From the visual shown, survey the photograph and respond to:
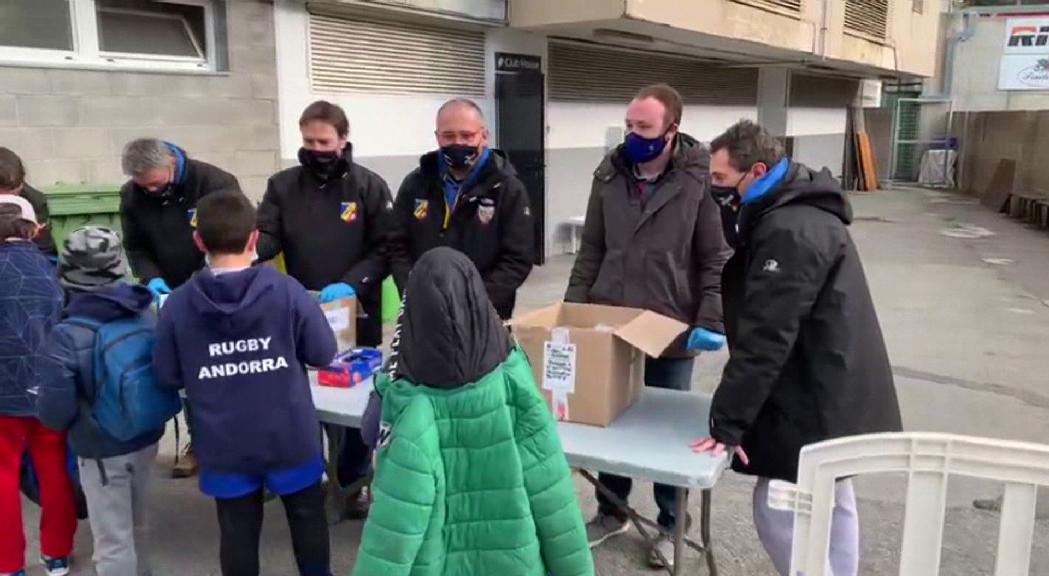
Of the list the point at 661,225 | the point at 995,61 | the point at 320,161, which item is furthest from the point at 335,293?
→ the point at 995,61

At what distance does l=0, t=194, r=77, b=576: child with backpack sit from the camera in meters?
2.75

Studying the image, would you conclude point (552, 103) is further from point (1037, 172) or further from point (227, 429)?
point (1037, 172)

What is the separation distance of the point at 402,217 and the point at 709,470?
1.69 meters

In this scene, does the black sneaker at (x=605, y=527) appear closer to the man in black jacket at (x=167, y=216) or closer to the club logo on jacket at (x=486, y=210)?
the club logo on jacket at (x=486, y=210)

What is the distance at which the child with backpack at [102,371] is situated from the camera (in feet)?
7.95

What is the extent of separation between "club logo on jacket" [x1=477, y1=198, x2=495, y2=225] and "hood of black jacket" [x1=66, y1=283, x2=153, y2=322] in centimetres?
123

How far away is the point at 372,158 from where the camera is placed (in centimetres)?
743

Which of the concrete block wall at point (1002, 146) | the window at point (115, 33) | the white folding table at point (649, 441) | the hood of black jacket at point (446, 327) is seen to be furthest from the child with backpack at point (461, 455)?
the concrete block wall at point (1002, 146)

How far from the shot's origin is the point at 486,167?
3.12 meters

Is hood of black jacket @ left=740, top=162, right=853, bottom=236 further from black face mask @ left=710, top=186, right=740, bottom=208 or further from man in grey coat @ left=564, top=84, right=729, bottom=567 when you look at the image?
man in grey coat @ left=564, top=84, right=729, bottom=567

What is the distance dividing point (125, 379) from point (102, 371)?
8 cm

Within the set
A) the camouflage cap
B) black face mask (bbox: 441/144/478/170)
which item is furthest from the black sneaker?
the camouflage cap

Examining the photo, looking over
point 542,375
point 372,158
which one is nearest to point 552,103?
point 372,158

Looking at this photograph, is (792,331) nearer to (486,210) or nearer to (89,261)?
(486,210)
